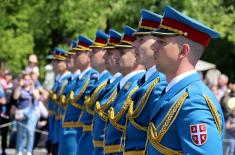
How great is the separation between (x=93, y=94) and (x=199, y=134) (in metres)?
5.04

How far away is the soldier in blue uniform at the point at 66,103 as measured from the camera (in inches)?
428

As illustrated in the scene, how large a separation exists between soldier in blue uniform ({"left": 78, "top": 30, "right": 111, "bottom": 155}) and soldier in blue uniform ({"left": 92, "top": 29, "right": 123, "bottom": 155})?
0.53 metres

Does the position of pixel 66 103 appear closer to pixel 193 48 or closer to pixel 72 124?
pixel 72 124

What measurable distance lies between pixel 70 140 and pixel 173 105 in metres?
6.05

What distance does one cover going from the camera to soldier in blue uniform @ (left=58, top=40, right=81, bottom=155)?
428 inches

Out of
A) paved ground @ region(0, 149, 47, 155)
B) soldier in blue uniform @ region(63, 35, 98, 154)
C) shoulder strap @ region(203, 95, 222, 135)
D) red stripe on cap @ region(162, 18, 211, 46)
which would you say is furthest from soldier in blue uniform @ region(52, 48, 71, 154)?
shoulder strap @ region(203, 95, 222, 135)

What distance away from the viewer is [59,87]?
45.2 feet

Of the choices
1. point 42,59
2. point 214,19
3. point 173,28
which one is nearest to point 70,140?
point 173,28

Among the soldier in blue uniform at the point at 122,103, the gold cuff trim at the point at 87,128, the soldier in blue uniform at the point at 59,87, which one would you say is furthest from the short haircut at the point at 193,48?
the soldier in blue uniform at the point at 59,87

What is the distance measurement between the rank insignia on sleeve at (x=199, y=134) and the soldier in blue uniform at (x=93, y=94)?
465 cm

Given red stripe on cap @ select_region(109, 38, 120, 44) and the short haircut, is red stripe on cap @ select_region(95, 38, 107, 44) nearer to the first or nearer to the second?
red stripe on cap @ select_region(109, 38, 120, 44)

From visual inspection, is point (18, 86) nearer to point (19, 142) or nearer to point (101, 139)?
point (19, 142)

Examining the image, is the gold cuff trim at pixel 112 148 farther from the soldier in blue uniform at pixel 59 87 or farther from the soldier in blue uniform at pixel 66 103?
the soldier in blue uniform at pixel 59 87

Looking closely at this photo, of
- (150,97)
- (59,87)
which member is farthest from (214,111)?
(59,87)
